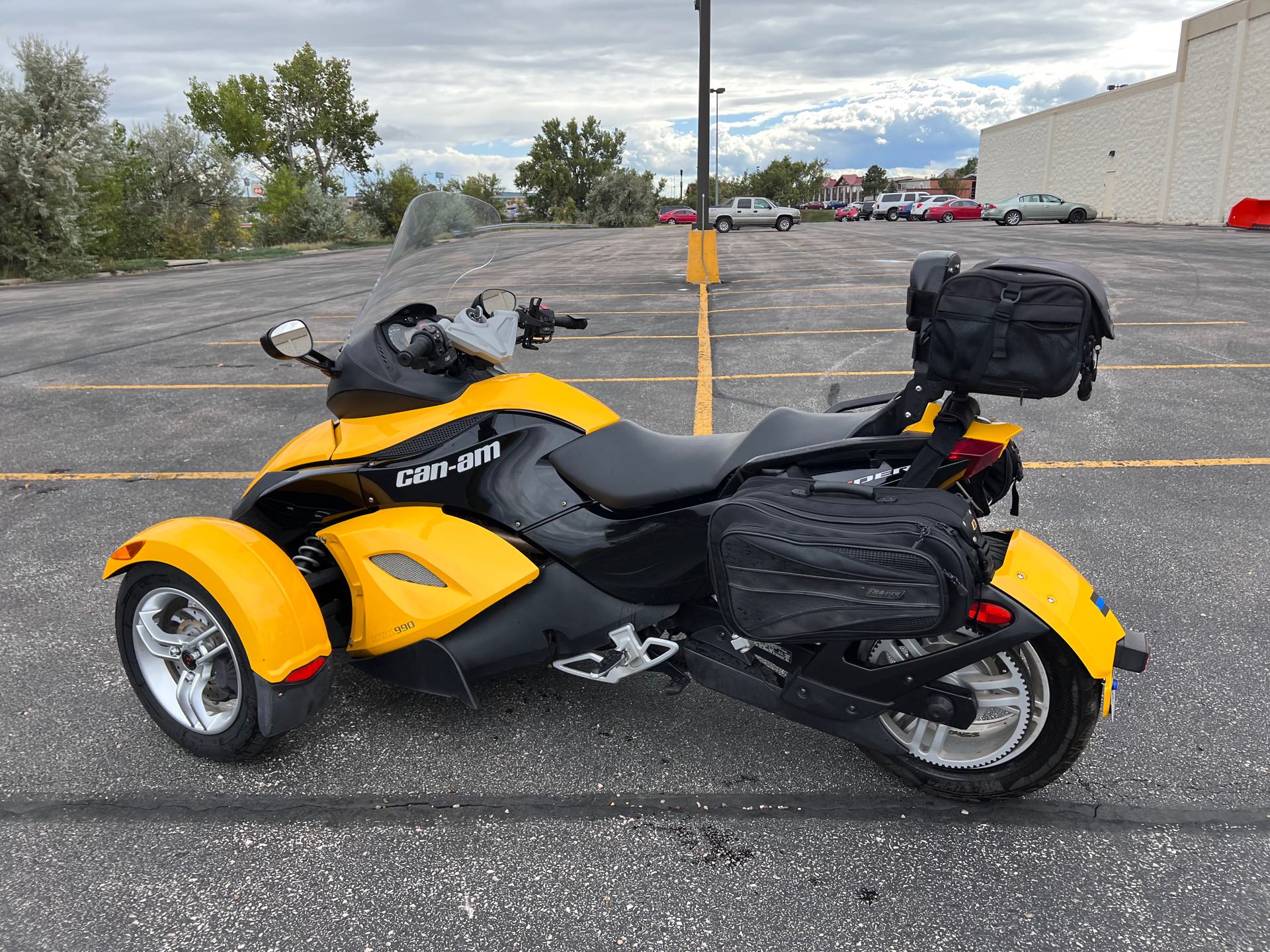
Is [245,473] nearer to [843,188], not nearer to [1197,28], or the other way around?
[1197,28]

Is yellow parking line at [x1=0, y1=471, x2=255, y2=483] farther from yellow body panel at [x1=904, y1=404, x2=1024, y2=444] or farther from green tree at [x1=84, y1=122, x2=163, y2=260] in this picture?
green tree at [x1=84, y1=122, x2=163, y2=260]

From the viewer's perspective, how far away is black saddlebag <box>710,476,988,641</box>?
1.90 metres

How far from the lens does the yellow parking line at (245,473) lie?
5066 mm

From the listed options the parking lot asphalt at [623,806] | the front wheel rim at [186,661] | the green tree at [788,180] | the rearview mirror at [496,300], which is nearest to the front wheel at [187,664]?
the front wheel rim at [186,661]

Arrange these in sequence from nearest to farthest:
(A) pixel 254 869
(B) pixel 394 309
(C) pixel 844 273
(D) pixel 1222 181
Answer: (A) pixel 254 869, (B) pixel 394 309, (C) pixel 844 273, (D) pixel 1222 181

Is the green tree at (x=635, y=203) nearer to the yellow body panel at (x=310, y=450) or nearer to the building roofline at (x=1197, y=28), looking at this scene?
the building roofline at (x=1197, y=28)

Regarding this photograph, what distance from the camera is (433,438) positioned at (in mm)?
2545

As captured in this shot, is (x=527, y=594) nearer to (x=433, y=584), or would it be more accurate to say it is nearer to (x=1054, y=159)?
(x=433, y=584)

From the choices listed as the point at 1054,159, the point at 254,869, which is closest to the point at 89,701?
the point at 254,869

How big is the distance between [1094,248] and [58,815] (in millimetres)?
23222

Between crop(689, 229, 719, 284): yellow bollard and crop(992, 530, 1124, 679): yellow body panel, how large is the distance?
40.9 ft

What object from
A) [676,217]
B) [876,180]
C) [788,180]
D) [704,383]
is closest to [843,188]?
[876,180]

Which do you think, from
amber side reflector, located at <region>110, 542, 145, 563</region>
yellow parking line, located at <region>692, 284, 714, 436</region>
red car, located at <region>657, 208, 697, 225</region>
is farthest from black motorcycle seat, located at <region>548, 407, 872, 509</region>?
red car, located at <region>657, 208, 697, 225</region>

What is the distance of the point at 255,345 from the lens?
1009 cm
